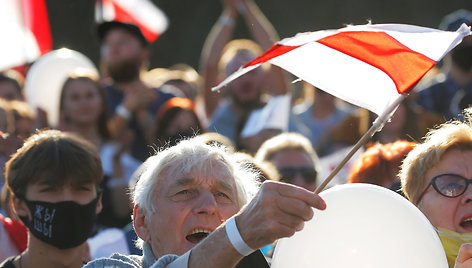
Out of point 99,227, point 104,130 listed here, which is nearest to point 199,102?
point 104,130

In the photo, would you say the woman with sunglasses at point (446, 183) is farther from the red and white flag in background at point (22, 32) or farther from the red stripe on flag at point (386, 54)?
the red and white flag in background at point (22, 32)

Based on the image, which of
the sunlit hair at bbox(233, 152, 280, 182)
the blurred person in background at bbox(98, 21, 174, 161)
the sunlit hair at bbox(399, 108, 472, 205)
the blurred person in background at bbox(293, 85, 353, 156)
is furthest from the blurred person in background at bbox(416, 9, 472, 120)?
the sunlit hair at bbox(399, 108, 472, 205)

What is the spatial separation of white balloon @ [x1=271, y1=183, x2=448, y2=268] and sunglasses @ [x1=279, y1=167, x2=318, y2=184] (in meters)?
2.59

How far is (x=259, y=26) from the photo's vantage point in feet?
23.7

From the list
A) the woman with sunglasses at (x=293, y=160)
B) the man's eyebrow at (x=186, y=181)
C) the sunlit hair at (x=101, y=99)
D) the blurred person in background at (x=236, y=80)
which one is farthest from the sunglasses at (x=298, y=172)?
the man's eyebrow at (x=186, y=181)

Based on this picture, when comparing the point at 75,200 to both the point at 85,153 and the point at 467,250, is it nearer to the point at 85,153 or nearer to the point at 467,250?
the point at 85,153

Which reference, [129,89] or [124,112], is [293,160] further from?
[129,89]

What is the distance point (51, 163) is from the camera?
399 cm

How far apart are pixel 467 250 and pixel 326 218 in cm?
49

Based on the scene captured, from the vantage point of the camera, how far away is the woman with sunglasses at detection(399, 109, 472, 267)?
121 inches

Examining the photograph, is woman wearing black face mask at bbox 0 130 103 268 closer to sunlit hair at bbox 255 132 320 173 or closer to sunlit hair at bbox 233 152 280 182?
sunlit hair at bbox 233 152 280 182

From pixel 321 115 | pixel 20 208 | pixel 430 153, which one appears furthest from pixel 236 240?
pixel 321 115

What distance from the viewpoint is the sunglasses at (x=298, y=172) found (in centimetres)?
522

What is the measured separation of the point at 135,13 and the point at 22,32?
1.30 metres
